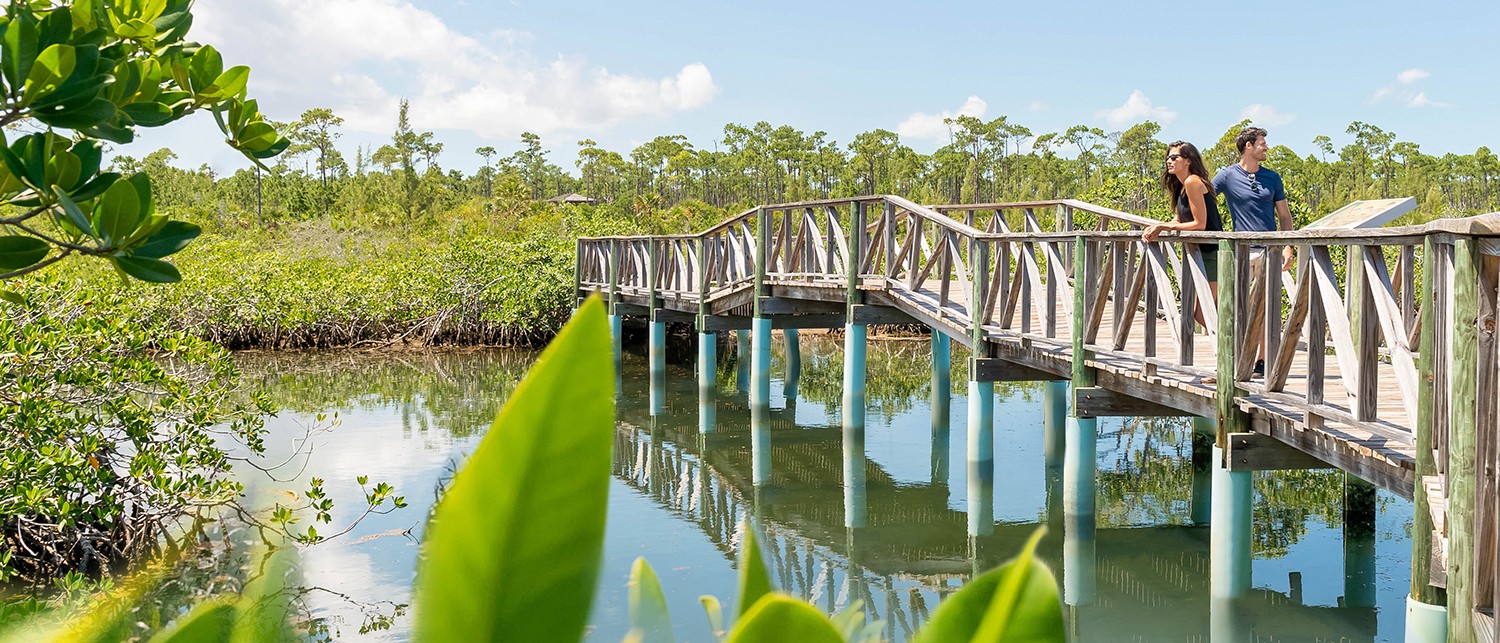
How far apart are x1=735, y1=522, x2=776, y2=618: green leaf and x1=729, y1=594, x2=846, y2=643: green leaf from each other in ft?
0.22

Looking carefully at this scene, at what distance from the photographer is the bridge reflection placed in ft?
21.5

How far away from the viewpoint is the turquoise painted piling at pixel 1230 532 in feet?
18.6

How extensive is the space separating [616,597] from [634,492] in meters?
3.85

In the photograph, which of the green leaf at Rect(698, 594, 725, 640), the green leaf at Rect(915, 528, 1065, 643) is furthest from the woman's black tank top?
the green leaf at Rect(915, 528, 1065, 643)

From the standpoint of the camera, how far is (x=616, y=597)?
251 inches

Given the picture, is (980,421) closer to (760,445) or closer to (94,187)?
(760,445)

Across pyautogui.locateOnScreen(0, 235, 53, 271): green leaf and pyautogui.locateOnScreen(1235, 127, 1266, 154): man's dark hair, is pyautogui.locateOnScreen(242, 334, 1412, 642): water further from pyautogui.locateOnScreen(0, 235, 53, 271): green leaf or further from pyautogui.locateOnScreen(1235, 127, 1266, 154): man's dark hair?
pyautogui.locateOnScreen(1235, 127, 1266, 154): man's dark hair

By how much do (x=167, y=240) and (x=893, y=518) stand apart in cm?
781

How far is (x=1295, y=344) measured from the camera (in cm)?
526

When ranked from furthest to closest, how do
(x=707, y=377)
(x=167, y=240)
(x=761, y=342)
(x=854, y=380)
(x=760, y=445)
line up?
(x=707, y=377) < (x=761, y=342) < (x=760, y=445) < (x=854, y=380) < (x=167, y=240)

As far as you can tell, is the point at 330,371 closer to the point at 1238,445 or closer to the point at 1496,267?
the point at 1238,445

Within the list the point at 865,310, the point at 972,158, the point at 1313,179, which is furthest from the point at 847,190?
the point at 865,310

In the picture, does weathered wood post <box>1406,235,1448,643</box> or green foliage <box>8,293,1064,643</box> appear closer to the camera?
green foliage <box>8,293,1064,643</box>

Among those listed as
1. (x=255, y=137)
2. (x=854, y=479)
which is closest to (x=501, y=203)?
(x=854, y=479)
